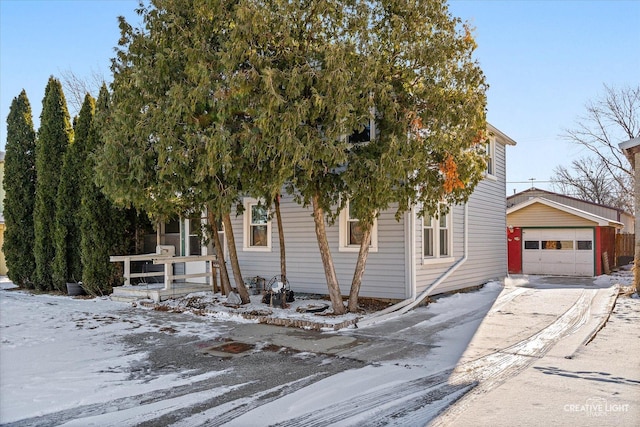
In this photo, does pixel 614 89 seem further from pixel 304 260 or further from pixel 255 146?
pixel 255 146

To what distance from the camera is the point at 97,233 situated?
1228 cm

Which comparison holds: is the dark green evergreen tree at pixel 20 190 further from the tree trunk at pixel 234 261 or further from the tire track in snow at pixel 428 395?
the tire track in snow at pixel 428 395

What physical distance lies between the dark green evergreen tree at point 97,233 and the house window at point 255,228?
3283 mm

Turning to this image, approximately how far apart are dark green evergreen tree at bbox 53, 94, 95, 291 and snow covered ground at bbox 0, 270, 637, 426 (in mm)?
3990

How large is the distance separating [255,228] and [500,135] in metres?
7.67

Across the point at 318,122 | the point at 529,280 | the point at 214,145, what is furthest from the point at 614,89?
the point at 214,145

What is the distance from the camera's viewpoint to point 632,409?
169 inches

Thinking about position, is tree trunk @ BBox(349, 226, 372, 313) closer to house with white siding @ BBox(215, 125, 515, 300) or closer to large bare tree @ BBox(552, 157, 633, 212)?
house with white siding @ BBox(215, 125, 515, 300)

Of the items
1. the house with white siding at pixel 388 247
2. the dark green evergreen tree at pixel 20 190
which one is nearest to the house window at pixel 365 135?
the house with white siding at pixel 388 247

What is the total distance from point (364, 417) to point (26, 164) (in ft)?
47.3

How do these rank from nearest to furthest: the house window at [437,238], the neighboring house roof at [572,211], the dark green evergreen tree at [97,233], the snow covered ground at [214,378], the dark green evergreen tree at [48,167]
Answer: the snow covered ground at [214,378] → the house window at [437,238] → the dark green evergreen tree at [97,233] → the dark green evergreen tree at [48,167] → the neighboring house roof at [572,211]

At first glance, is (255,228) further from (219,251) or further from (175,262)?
(175,262)

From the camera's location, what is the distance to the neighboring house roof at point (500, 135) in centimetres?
1342

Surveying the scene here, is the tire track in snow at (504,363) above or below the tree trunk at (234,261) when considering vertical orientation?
below
